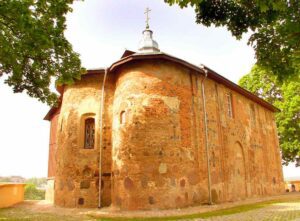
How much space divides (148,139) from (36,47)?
6324 millimetres

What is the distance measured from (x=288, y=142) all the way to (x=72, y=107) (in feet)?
66.7

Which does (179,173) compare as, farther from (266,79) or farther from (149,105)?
(266,79)

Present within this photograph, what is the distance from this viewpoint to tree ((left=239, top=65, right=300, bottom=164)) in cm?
2551

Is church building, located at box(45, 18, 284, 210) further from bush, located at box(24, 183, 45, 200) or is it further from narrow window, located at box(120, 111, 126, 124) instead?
bush, located at box(24, 183, 45, 200)

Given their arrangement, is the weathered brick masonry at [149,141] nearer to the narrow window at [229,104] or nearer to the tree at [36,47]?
the narrow window at [229,104]

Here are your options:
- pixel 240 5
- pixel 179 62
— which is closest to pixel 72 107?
pixel 179 62

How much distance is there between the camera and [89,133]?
16.0 metres

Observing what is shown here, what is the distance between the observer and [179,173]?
1305 cm

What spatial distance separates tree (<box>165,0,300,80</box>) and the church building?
21.6ft

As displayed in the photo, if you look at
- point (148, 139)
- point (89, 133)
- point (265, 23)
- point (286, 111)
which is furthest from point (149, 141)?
point (286, 111)

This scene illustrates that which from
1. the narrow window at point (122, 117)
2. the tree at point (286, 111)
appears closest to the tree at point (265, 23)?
the narrow window at point (122, 117)

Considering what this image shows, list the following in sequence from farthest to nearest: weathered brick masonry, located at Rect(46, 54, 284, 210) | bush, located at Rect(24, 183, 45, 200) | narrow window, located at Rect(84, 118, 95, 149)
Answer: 1. bush, located at Rect(24, 183, 45, 200)
2. narrow window, located at Rect(84, 118, 95, 149)
3. weathered brick masonry, located at Rect(46, 54, 284, 210)

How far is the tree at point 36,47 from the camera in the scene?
27.1 feet

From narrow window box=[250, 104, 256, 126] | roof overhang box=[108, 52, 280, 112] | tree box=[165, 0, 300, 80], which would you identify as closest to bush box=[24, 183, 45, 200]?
roof overhang box=[108, 52, 280, 112]
